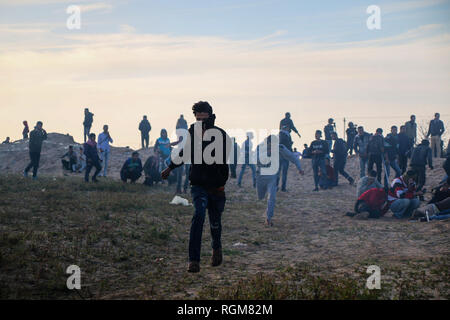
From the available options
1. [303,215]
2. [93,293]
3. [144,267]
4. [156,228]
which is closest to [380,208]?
[303,215]

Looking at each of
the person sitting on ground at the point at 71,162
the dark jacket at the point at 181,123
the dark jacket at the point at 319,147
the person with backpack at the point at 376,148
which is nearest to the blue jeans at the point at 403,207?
the person with backpack at the point at 376,148

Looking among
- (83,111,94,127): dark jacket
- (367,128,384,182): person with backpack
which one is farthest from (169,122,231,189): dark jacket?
(83,111,94,127): dark jacket

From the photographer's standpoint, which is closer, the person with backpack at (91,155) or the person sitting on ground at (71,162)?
the person with backpack at (91,155)

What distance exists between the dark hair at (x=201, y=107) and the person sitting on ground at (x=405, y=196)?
805 cm

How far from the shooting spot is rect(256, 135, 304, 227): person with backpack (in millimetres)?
10570

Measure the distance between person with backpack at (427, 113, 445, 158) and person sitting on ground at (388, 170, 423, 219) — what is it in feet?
32.5

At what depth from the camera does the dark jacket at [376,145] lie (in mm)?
15789

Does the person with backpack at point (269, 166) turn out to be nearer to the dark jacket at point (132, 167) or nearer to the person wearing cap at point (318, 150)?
the person wearing cap at point (318, 150)

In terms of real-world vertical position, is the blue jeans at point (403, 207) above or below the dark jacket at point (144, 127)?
below

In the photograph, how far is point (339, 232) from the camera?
10266 millimetres

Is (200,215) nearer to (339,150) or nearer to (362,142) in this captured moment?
(362,142)

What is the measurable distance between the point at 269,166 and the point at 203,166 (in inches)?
198

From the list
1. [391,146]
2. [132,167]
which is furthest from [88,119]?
[391,146]
